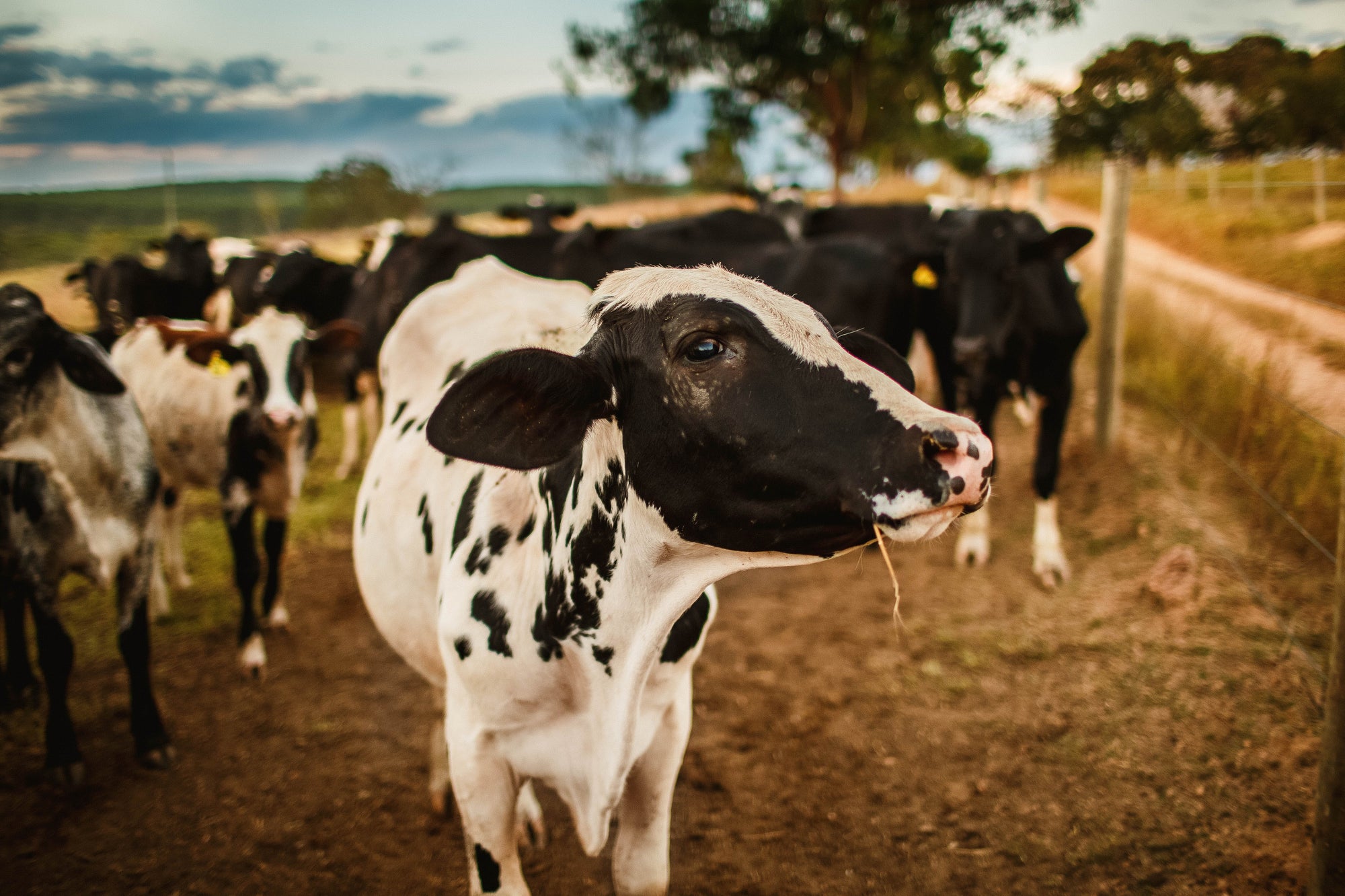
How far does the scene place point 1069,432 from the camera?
6.84 m

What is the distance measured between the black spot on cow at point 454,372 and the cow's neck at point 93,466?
63.9 inches

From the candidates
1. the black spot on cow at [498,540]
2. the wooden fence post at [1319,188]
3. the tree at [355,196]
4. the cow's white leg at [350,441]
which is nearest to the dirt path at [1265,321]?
the wooden fence post at [1319,188]

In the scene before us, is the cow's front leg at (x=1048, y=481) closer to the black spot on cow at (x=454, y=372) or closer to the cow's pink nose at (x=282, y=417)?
the black spot on cow at (x=454, y=372)

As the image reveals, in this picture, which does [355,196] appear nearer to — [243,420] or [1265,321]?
[243,420]

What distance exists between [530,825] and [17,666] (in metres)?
2.91

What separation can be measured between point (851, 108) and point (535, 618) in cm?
1869

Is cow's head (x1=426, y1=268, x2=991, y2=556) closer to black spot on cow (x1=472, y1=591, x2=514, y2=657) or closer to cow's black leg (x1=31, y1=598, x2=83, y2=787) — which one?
black spot on cow (x1=472, y1=591, x2=514, y2=657)

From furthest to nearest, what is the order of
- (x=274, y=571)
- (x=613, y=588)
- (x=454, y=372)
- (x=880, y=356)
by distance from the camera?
1. (x=274, y=571)
2. (x=454, y=372)
3. (x=880, y=356)
4. (x=613, y=588)

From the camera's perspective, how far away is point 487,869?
2.13 meters

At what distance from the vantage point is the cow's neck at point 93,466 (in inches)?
128

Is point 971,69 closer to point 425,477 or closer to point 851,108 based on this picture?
point 851,108

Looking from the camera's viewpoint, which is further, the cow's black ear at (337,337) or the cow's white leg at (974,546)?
the cow's white leg at (974,546)

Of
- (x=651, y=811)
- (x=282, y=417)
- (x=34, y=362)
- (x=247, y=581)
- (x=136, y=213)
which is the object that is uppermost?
(x=136, y=213)

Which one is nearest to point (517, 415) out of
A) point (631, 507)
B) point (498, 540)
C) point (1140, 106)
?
point (631, 507)
